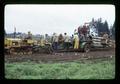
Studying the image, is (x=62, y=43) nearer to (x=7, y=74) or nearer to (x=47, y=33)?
(x=47, y=33)

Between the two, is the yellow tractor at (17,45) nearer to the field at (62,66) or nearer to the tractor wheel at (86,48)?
the field at (62,66)

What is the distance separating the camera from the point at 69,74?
1726 mm

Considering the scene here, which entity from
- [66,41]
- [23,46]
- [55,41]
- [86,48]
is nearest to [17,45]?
[23,46]

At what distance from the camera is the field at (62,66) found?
1726 millimetres

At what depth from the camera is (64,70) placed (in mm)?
1729

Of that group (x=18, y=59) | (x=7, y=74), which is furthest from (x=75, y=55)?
(x=7, y=74)

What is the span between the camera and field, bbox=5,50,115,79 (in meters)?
1.73

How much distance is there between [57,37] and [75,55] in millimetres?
271

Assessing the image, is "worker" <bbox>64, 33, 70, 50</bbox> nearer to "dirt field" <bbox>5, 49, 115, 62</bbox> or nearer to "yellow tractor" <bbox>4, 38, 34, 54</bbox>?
"dirt field" <bbox>5, 49, 115, 62</bbox>

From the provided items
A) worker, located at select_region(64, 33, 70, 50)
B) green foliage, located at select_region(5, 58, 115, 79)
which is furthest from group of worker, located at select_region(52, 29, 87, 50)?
green foliage, located at select_region(5, 58, 115, 79)

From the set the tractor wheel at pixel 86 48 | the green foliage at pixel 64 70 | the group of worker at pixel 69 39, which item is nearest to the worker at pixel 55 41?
the group of worker at pixel 69 39

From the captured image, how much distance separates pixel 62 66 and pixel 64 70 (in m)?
0.05

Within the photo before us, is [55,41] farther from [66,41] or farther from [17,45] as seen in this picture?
[17,45]

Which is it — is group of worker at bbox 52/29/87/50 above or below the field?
above
